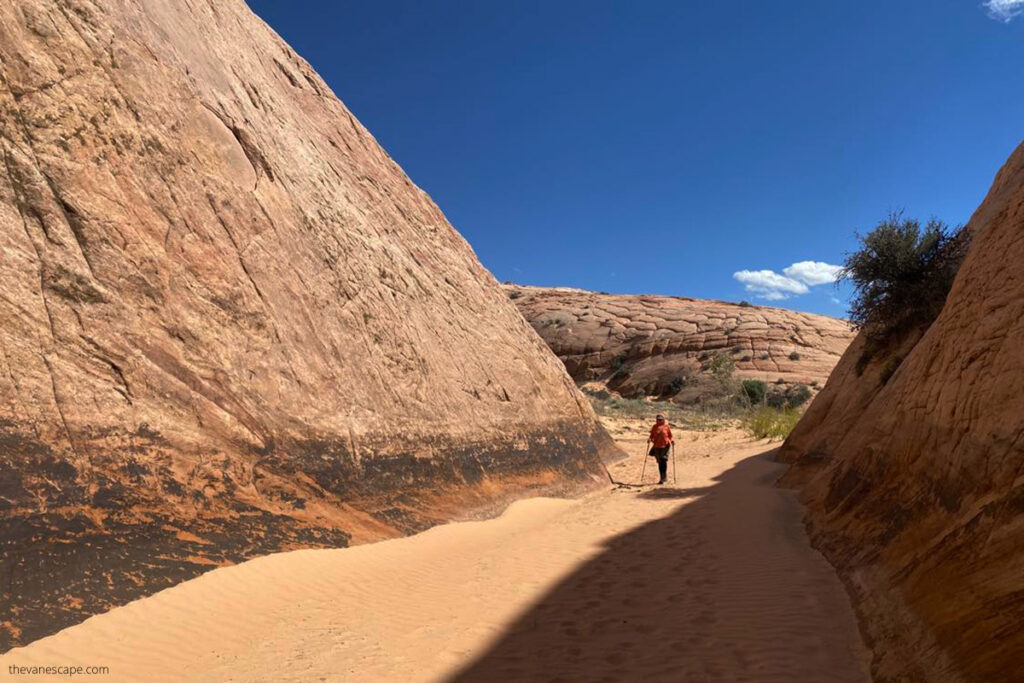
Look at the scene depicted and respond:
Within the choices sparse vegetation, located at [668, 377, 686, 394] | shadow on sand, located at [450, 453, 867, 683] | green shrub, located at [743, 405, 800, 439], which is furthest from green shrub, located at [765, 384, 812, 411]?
shadow on sand, located at [450, 453, 867, 683]

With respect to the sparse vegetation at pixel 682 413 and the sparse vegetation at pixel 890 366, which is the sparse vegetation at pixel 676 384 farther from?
the sparse vegetation at pixel 890 366

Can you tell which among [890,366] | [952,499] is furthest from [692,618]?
[890,366]

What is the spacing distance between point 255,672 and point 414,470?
4.14 meters

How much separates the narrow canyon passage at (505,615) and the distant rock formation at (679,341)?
3004cm

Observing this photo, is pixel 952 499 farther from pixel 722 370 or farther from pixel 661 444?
pixel 722 370

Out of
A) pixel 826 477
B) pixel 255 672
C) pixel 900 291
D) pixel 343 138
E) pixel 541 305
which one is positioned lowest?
pixel 255 672

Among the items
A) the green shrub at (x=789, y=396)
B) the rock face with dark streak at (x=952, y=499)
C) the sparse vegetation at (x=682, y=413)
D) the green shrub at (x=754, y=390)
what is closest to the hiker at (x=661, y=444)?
the rock face with dark streak at (x=952, y=499)

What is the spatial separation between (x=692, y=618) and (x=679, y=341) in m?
40.6

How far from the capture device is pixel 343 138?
1225 cm

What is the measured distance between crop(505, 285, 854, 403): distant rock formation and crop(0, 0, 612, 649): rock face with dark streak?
2963 cm

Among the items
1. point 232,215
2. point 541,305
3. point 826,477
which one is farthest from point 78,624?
point 541,305

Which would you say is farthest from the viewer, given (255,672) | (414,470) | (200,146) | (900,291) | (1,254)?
(900,291)

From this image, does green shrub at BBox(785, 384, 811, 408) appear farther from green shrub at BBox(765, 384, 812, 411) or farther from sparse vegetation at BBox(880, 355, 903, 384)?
sparse vegetation at BBox(880, 355, 903, 384)

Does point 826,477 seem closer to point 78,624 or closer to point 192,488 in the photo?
point 192,488
